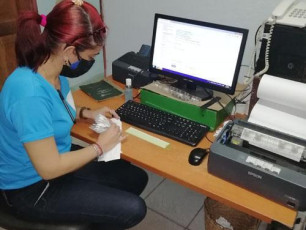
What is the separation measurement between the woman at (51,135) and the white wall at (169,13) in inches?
35.6

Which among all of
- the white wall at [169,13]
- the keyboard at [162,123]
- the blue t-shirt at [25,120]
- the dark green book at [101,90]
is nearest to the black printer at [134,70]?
the dark green book at [101,90]

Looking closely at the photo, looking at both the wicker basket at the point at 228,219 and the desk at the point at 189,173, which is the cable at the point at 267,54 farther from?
the wicker basket at the point at 228,219

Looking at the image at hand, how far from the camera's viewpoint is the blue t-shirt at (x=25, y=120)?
3.30ft

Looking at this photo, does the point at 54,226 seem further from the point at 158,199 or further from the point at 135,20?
the point at 135,20

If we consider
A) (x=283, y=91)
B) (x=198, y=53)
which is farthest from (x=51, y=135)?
(x=283, y=91)

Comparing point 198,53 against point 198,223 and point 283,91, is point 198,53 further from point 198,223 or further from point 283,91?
point 198,223

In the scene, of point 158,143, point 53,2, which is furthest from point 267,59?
point 53,2

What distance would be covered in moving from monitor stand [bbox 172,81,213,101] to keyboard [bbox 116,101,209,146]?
0.16 metres

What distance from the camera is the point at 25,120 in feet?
3.27

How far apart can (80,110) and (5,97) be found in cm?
44

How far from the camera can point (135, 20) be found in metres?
2.15

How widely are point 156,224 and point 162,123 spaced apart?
30.7 inches

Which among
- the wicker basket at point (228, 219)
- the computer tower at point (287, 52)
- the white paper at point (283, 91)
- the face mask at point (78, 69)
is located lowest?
the wicker basket at point (228, 219)

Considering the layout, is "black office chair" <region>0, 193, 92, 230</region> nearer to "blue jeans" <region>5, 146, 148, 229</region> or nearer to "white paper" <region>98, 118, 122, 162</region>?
"blue jeans" <region>5, 146, 148, 229</region>
